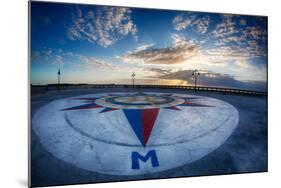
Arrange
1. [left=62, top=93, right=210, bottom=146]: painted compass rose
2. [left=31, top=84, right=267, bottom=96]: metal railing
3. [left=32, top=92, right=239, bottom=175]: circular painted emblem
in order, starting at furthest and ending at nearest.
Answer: [left=62, top=93, right=210, bottom=146]: painted compass rose, [left=31, top=84, right=267, bottom=96]: metal railing, [left=32, top=92, right=239, bottom=175]: circular painted emblem

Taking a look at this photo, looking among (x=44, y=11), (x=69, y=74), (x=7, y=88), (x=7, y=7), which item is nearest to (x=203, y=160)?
(x=69, y=74)

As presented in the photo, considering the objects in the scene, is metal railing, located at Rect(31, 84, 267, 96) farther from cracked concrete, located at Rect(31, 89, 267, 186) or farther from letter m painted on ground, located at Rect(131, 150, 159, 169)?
letter m painted on ground, located at Rect(131, 150, 159, 169)

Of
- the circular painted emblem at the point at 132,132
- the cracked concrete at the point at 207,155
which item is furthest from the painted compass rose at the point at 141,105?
the cracked concrete at the point at 207,155

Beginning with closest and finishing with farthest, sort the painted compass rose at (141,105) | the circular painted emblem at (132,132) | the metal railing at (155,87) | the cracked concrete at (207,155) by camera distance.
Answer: the cracked concrete at (207,155), the circular painted emblem at (132,132), the metal railing at (155,87), the painted compass rose at (141,105)

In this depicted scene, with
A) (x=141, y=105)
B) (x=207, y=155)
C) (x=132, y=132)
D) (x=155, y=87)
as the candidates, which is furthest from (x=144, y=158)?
(x=155, y=87)

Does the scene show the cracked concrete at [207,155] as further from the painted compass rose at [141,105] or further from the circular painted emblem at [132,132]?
the painted compass rose at [141,105]

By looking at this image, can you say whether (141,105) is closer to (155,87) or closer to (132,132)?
(155,87)

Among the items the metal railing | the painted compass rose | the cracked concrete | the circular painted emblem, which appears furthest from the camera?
the painted compass rose

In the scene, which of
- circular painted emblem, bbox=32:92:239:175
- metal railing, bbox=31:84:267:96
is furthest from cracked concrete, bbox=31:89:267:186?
metal railing, bbox=31:84:267:96

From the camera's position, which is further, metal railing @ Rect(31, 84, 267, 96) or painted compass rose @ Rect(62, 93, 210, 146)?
painted compass rose @ Rect(62, 93, 210, 146)
